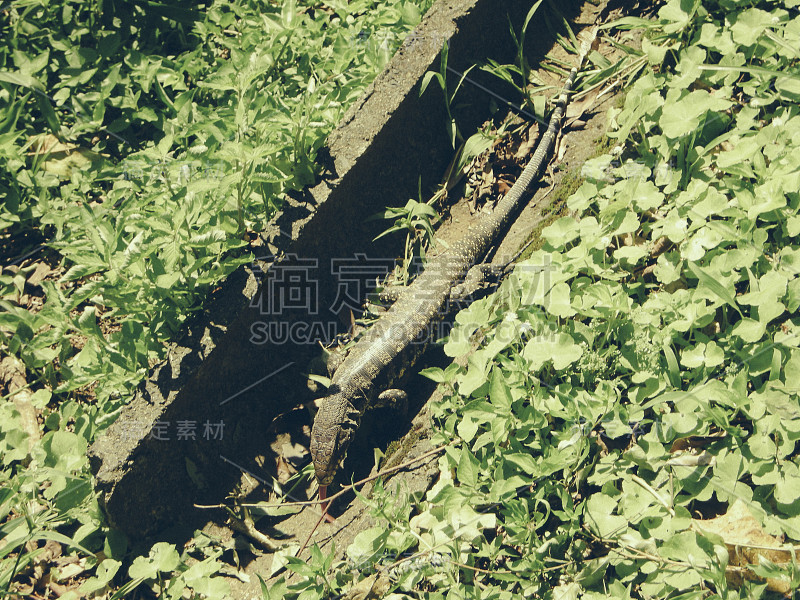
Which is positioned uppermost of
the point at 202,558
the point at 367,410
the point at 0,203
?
the point at 0,203

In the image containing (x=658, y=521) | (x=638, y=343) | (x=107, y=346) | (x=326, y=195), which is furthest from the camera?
(x=326, y=195)

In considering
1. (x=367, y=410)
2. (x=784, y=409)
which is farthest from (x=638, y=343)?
(x=367, y=410)

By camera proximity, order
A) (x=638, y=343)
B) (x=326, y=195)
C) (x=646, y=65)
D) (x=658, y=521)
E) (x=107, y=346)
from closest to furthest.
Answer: (x=658, y=521) < (x=638, y=343) < (x=107, y=346) < (x=326, y=195) < (x=646, y=65)

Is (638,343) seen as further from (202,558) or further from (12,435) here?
(12,435)

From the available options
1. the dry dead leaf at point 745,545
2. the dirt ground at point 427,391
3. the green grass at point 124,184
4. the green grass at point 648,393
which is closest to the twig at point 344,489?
the dirt ground at point 427,391

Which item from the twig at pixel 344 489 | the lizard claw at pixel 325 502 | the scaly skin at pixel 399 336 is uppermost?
the scaly skin at pixel 399 336

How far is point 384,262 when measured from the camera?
457 centimetres

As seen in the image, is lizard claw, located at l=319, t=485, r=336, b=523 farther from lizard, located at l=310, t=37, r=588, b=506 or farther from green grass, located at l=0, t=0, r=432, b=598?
green grass, located at l=0, t=0, r=432, b=598

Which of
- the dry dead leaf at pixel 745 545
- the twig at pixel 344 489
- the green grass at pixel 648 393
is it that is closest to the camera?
the dry dead leaf at pixel 745 545

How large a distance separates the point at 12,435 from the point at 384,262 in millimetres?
2680

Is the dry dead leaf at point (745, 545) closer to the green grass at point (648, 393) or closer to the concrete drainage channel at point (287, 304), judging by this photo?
the green grass at point (648, 393)

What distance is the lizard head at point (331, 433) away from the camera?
3840 millimetres

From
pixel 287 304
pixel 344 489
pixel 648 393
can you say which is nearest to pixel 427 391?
pixel 344 489

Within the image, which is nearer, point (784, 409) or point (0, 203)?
point (784, 409)
